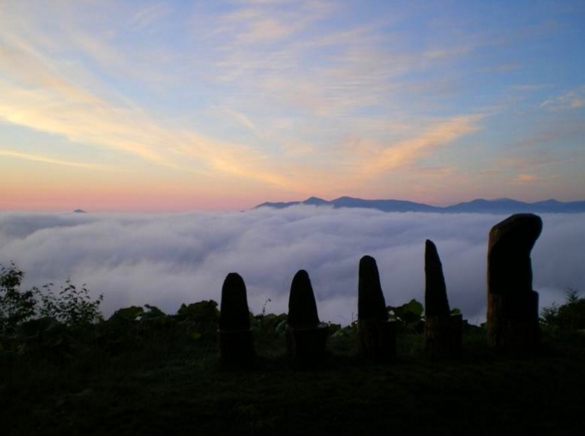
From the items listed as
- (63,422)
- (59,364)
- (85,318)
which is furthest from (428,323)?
(85,318)

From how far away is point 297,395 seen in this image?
295 inches

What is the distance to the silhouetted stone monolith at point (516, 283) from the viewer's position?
9789 millimetres

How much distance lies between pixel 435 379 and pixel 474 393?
607mm

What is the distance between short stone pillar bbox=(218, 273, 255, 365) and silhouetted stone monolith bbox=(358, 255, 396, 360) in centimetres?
194

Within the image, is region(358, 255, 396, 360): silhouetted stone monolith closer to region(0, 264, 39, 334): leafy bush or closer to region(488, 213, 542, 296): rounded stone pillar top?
region(488, 213, 542, 296): rounded stone pillar top

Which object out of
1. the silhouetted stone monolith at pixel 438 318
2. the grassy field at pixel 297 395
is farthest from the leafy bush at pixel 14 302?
the silhouetted stone monolith at pixel 438 318

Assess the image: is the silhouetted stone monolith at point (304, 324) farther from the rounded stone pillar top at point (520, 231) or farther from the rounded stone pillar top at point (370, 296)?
the rounded stone pillar top at point (520, 231)

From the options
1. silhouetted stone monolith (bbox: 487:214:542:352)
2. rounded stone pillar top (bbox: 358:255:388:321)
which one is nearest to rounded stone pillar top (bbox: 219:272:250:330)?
rounded stone pillar top (bbox: 358:255:388:321)

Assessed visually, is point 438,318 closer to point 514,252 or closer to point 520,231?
point 514,252

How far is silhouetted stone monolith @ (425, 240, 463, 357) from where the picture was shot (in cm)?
955

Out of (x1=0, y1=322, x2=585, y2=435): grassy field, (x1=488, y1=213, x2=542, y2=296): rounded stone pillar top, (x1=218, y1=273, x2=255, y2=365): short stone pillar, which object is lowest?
(x1=0, y1=322, x2=585, y2=435): grassy field

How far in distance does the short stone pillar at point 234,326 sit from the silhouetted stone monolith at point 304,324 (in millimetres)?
736

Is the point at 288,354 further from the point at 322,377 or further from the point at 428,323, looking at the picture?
the point at 428,323

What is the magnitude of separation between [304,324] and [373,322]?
3.88ft
